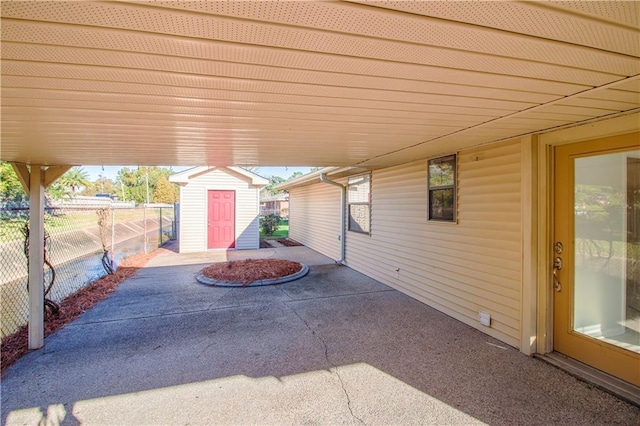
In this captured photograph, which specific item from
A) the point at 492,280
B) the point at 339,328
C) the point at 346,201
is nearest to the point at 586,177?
the point at 492,280

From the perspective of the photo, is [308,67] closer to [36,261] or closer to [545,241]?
[545,241]

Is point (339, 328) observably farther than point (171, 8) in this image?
Yes

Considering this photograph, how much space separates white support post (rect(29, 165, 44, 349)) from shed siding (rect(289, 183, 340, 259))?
673 centimetres

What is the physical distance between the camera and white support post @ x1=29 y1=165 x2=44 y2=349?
11.5 feet

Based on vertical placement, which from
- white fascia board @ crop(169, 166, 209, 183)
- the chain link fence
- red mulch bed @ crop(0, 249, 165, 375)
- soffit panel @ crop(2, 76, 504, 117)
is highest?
white fascia board @ crop(169, 166, 209, 183)

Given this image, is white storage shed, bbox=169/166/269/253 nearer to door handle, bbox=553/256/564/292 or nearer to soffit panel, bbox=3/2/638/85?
door handle, bbox=553/256/564/292

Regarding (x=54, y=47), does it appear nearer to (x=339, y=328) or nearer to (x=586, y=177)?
(x=339, y=328)

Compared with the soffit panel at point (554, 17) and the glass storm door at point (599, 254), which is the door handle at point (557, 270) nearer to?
the glass storm door at point (599, 254)

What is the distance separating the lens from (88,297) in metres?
5.30

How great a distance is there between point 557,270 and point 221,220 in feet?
32.9

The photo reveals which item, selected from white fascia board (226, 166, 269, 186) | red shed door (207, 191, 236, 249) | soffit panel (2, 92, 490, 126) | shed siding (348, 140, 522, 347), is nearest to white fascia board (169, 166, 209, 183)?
red shed door (207, 191, 236, 249)

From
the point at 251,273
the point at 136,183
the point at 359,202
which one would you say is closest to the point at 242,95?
the point at 251,273

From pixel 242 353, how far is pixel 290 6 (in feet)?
10.9

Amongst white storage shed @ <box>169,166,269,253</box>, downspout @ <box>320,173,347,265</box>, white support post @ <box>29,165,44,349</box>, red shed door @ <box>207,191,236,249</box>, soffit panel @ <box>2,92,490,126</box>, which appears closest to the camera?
soffit panel @ <box>2,92,490,126</box>
